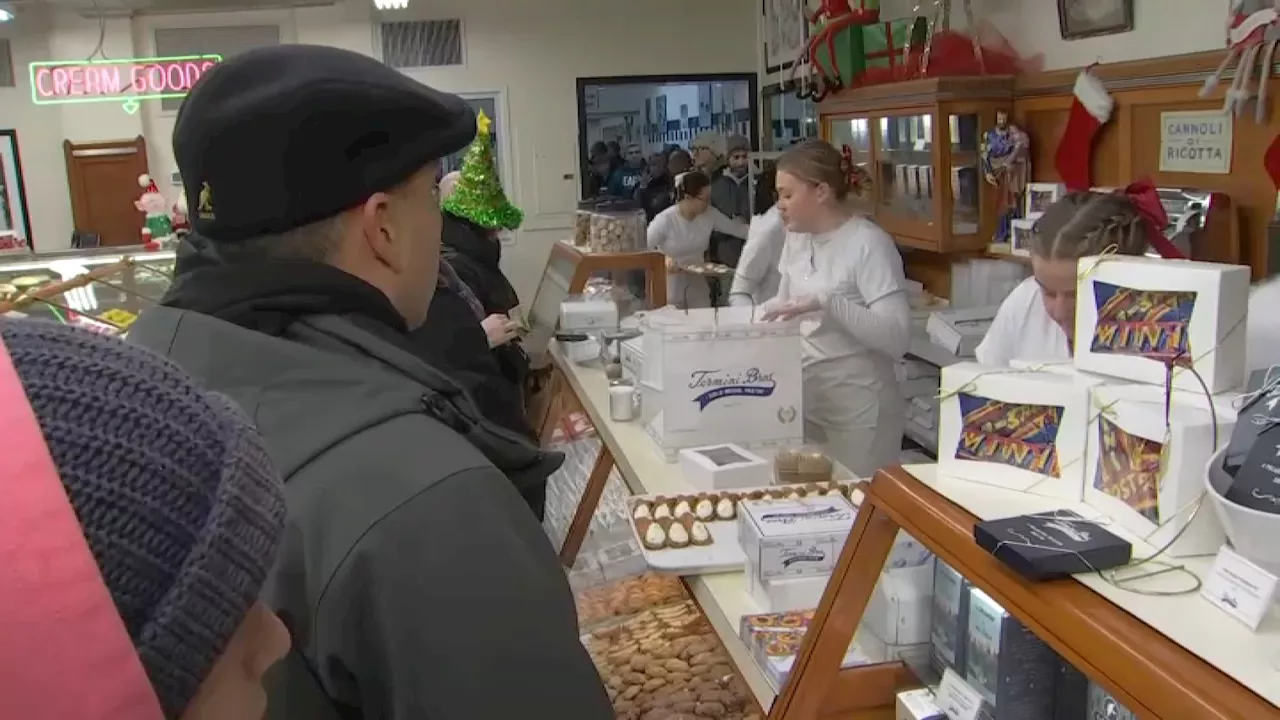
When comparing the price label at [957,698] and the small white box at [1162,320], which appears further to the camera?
the price label at [957,698]

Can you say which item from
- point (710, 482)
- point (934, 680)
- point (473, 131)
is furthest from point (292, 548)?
point (710, 482)

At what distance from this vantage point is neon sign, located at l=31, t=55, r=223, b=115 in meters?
6.61

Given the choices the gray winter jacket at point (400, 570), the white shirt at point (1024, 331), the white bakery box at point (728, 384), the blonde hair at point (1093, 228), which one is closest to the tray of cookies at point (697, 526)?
the white bakery box at point (728, 384)

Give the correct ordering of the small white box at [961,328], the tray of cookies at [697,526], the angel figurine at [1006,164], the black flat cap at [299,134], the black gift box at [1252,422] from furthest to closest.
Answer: the angel figurine at [1006,164]
the small white box at [961,328]
the tray of cookies at [697,526]
the black flat cap at [299,134]
the black gift box at [1252,422]

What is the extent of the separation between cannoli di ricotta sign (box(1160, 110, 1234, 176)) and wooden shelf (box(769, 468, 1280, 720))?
259 centimetres

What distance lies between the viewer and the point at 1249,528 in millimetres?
941

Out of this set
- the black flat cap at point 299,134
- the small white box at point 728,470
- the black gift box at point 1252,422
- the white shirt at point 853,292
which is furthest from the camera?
the white shirt at point 853,292

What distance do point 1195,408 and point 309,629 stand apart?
85cm

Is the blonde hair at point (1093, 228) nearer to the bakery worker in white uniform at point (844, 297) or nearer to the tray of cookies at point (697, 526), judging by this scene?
the tray of cookies at point (697, 526)

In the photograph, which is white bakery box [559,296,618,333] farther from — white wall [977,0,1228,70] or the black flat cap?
the black flat cap

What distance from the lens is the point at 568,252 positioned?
4836 millimetres

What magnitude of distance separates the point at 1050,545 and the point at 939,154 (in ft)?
12.3

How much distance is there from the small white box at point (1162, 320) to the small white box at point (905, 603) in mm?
391

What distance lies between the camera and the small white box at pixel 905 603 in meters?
1.51
